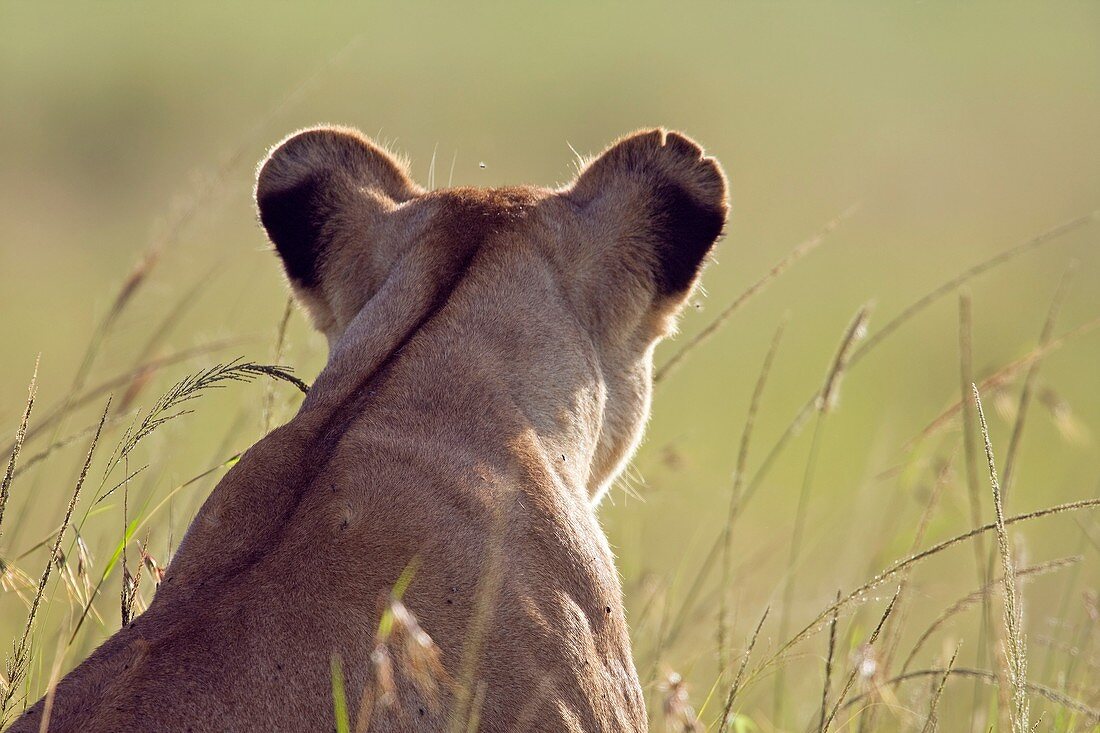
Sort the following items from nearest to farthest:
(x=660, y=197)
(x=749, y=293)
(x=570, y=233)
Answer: (x=570, y=233) < (x=660, y=197) < (x=749, y=293)

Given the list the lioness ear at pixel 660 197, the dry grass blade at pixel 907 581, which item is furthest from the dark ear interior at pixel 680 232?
the dry grass blade at pixel 907 581

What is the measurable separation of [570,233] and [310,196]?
0.71m

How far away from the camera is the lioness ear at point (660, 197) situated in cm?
377

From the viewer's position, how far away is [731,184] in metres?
22.1

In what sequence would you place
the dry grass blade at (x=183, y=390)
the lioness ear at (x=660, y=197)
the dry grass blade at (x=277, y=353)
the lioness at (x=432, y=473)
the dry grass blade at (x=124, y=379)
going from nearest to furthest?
the lioness at (x=432, y=473) < the dry grass blade at (x=183, y=390) < the lioness ear at (x=660, y=197) < the dry grass blade at (x=277, y=353) < the dry grass blade at (x=124, y=379)

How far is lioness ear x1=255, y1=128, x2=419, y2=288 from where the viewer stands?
3799mm

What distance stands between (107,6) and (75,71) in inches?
219

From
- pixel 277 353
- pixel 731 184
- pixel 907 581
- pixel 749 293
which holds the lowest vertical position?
pixel 731 184

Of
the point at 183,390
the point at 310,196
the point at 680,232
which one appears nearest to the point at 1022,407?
the point at 680,232

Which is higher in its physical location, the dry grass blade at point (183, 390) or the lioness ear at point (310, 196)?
the lioness ear at point (310, 196)

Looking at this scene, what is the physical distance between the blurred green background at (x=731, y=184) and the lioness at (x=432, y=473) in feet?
3.36

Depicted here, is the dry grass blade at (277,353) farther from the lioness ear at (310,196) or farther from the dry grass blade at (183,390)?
the dry grass blade at (183,390)

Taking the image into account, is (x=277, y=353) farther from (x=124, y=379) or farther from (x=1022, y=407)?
(x=1022, y=407)

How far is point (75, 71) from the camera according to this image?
2598cm
